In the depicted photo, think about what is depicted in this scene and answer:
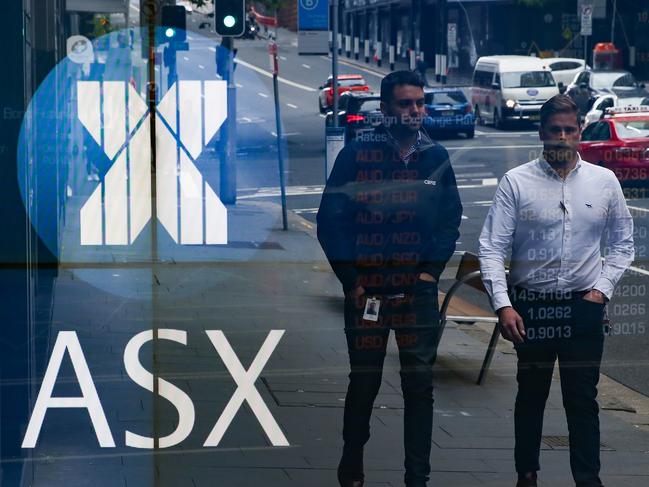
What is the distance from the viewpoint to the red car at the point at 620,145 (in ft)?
22.0

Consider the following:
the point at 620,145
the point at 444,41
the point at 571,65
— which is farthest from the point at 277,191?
the point at 620,145

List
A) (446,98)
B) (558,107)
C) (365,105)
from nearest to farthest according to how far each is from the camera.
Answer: (558,107)
(365,105)
(446,98)

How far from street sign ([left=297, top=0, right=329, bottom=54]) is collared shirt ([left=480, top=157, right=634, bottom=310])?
1.15 m

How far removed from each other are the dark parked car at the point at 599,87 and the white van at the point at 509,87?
0.42ft

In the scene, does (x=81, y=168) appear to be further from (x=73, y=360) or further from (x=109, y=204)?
(x=73, y=360)

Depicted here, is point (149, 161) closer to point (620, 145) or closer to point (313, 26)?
point (313, 26)

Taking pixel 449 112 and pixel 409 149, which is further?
pixel 449 112

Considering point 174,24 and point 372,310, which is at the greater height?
point 174,24

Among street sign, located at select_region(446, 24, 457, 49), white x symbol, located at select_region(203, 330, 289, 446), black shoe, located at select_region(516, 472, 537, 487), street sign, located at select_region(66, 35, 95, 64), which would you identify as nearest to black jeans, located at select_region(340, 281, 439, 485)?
black shoe, located at select_region(516, 472, 537, 487)

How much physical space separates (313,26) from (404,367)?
64.0 inches

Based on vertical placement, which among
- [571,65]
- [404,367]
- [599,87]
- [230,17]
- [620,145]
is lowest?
[404,367]

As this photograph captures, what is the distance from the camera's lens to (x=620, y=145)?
6.73m

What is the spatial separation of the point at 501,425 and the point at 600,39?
1.91m

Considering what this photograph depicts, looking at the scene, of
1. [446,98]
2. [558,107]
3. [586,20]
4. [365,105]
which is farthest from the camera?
[586,20]
